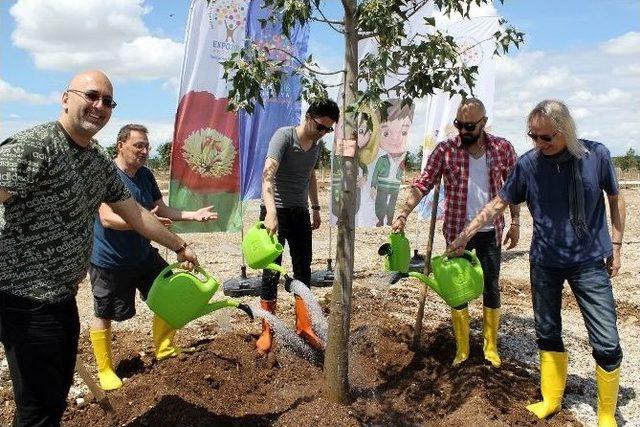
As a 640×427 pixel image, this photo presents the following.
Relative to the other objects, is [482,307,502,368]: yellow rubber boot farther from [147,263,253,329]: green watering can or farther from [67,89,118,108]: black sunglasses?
[67,89,118,108]: black sunglasses

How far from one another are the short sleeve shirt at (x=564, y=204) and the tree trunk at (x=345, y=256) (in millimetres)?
926

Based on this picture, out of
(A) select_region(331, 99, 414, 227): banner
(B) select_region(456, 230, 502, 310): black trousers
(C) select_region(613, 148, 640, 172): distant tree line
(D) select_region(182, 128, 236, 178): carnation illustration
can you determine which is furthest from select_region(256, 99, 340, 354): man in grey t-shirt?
(C) select_region(613, 148, 640, 172): distant tree line

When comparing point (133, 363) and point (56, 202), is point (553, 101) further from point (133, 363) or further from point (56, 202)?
point (133, 363)

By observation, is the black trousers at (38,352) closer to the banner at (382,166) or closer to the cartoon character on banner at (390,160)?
the banner at (382,166)

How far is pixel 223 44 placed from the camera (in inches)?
207

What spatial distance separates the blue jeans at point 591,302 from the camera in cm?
283

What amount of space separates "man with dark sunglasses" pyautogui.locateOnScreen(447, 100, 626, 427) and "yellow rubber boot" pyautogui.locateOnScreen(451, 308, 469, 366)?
60 cm

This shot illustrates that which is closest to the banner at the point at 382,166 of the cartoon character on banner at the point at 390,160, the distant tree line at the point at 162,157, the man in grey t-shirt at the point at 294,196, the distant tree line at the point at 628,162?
the cartoon character on banner at the point at 390,160

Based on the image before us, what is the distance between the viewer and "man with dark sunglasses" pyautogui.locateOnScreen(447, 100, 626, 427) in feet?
9.11

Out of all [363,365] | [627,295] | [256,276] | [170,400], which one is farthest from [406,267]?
[627,295]

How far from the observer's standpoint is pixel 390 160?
666 cm

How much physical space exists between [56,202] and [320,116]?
1.70 meters

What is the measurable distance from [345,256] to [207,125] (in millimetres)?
2945

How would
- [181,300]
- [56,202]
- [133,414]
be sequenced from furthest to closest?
1. [133,414]
2. [181,300]
3. [56,202]
